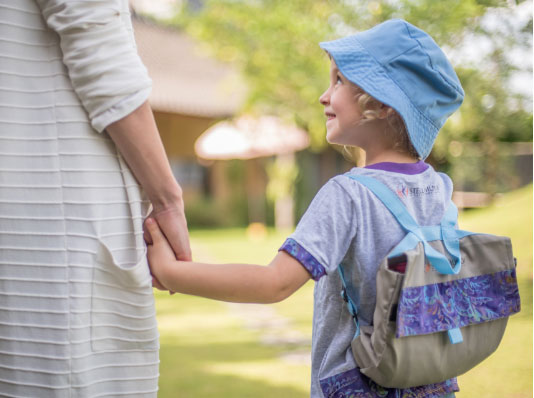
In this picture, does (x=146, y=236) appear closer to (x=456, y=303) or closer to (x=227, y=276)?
(x=227, y=276)

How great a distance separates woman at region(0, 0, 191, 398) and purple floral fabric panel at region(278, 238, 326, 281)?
0.96 feet

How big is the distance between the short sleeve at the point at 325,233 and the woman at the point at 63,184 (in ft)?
1.03

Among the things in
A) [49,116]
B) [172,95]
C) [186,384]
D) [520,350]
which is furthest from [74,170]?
[172,95]

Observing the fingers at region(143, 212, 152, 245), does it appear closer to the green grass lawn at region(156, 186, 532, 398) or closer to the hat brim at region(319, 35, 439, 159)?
the hat brim at region(319, 35, 439, 159)

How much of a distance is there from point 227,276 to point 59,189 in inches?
13.8

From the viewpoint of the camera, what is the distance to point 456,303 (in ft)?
4.33

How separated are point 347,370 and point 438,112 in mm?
581

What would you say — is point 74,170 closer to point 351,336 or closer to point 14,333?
point 14,333

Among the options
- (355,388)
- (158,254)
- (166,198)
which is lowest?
(355,388)

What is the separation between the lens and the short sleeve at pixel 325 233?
1207 millimetres

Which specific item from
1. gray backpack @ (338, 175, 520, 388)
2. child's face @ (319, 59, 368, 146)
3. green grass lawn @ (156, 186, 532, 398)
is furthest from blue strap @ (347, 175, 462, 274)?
green grass lawn @ (156, 186, 532, 398)

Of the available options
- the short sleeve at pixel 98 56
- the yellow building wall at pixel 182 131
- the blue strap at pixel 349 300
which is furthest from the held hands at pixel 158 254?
the yellow building wall at pixel 182 131

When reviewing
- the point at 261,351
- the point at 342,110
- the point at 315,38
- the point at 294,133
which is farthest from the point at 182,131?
the point at 342,110

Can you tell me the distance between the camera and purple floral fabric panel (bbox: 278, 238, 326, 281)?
120 centimetres
